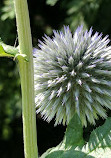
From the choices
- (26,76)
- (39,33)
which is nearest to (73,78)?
(26,76)

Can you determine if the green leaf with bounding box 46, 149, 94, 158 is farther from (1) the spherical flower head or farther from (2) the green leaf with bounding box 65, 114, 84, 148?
(1) the spherical flower head

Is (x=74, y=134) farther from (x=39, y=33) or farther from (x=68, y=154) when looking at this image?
Answer: (x=39, y=33)

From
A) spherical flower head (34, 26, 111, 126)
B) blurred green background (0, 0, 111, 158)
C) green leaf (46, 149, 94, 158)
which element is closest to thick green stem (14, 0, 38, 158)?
green leaf (46, 149, 94, 158)

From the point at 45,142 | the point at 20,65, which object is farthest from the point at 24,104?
the point at 45,142

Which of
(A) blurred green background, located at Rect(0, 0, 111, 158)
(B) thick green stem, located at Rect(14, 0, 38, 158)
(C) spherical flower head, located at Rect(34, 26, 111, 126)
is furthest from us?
(A) blurred green background, located at Rect(0, 0, 111, 158)

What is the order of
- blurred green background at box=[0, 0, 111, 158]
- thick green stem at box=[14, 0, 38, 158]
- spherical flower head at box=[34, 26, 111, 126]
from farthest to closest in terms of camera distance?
blurred green background at box=[0, 0, 111, 158], spherical flower head at box=[34, 26, 111, 126], thick green stem at box=[14, 0, 38, 158]

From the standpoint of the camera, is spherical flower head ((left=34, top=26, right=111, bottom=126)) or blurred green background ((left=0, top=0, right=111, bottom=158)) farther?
blurred green background ((left=0, top=0, right=111, bottom=158))

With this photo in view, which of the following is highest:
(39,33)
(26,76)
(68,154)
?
(39,33)
